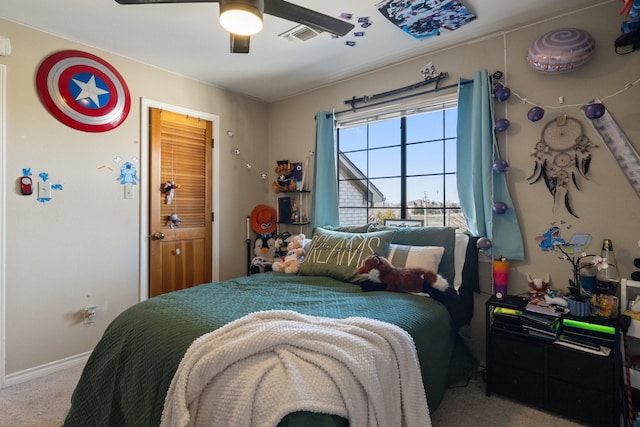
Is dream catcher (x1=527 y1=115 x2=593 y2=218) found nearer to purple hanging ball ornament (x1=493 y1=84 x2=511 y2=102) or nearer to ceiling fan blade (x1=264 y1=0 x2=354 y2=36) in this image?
purple hanging ball ornament (x1=493 y1=84 x2=511 y2=102)

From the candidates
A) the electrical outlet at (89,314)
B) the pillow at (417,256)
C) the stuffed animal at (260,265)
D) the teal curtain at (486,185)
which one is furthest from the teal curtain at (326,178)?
the electrical outlet at (89,314)

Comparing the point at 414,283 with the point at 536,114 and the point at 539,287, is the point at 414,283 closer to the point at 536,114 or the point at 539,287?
the point at 539,287

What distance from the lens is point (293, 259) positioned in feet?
9.14

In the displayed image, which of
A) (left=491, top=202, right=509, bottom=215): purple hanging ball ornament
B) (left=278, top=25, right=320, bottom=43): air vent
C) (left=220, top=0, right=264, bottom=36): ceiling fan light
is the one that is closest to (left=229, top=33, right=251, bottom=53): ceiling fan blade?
(left=220, top=0, right=264, bottom=36): ceiling fan light

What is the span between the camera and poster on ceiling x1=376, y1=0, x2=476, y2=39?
6.83 ft

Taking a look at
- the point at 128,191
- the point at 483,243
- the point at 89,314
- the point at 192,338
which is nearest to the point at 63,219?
the point at 128,191

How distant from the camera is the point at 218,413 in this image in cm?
107

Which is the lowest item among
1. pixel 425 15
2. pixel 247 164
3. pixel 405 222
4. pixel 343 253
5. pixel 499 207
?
pixel 343 253

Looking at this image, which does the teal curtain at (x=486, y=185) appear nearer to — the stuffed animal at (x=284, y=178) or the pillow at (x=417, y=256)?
the pillow at (x=417, y=256)

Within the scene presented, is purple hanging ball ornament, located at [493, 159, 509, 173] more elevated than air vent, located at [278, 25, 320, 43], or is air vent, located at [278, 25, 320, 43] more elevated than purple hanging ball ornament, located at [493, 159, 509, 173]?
air vent, located at [278, 25, 320, 43]

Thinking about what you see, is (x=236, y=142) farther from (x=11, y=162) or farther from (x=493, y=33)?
(x=493, y=33)

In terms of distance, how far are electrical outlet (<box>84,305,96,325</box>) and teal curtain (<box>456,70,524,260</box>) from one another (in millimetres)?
3067

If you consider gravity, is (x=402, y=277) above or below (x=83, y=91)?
below

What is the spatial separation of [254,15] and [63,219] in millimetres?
2169
